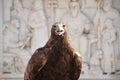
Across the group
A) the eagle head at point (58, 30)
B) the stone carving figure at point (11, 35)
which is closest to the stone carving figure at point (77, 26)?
the stone carving figure at point (11, 35)

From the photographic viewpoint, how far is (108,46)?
1209 centimetres

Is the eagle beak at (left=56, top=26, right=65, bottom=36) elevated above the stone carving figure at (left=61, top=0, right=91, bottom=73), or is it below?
above

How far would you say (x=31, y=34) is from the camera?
39.2 feet

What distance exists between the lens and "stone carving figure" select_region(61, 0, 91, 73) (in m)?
11.9

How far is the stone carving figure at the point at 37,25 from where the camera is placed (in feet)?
39.0

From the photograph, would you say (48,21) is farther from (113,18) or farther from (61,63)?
(61,63)

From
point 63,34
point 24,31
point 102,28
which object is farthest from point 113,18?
point 63,34

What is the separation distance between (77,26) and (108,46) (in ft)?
3.00

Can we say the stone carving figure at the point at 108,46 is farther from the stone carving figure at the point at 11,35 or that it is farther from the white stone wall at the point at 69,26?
the stone carving figure at the point at 11,35

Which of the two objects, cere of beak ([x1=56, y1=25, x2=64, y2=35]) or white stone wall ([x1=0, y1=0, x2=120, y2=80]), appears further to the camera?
white stone wall ([x1=0, y1=0, x2=120, y2=80])

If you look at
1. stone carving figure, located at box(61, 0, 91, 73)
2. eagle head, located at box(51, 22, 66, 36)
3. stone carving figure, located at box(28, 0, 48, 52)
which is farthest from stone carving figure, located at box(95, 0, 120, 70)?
eagle head, located at box(51, 22, 66, 36)

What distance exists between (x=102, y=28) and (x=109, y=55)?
2.23 feet

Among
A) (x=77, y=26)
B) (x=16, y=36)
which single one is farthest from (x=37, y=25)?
(x=77, y=26)

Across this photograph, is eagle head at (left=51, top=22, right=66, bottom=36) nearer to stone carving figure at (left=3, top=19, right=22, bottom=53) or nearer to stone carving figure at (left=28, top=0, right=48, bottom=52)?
stone carving figure at (left=28, top=0, right=48, bottom=52)
